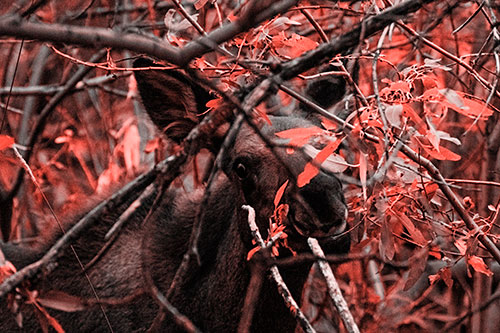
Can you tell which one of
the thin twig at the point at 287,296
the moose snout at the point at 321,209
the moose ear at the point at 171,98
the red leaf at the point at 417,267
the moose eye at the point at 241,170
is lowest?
the red leaf at the point at 417,267

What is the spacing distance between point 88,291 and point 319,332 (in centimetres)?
240

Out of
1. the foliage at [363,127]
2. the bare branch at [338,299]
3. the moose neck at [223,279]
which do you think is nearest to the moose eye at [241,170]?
the moose neck at [223,279]

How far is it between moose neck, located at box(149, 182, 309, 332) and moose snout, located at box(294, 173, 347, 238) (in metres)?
0.49

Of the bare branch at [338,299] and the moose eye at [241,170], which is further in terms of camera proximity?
the moose eye at [241,170]

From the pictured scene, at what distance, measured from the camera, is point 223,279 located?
357 cm

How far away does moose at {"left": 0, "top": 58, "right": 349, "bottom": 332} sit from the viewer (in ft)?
9.73

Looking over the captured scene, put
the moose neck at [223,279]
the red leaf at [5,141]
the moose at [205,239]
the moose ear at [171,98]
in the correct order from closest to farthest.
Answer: the red leaf at [5,141] < the moose at [205,239] < the moose ear at [171,98] < the moose neck at [223,279]

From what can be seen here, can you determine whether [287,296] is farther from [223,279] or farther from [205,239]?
[205,239]

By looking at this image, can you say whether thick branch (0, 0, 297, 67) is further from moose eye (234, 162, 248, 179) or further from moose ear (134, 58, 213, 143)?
moose eye (234, 162, 248, 179)

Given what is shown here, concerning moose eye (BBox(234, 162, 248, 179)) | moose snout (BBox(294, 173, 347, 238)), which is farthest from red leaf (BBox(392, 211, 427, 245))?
moose eye (BBox(234, 162, 248, 179))

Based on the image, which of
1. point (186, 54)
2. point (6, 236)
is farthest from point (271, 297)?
point (6, 236)

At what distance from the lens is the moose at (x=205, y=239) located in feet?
9.73

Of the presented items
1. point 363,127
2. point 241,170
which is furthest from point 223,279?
point 363,127

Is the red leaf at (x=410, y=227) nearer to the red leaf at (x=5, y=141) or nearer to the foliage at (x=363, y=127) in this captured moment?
the foliage at (x=363, y=127)
